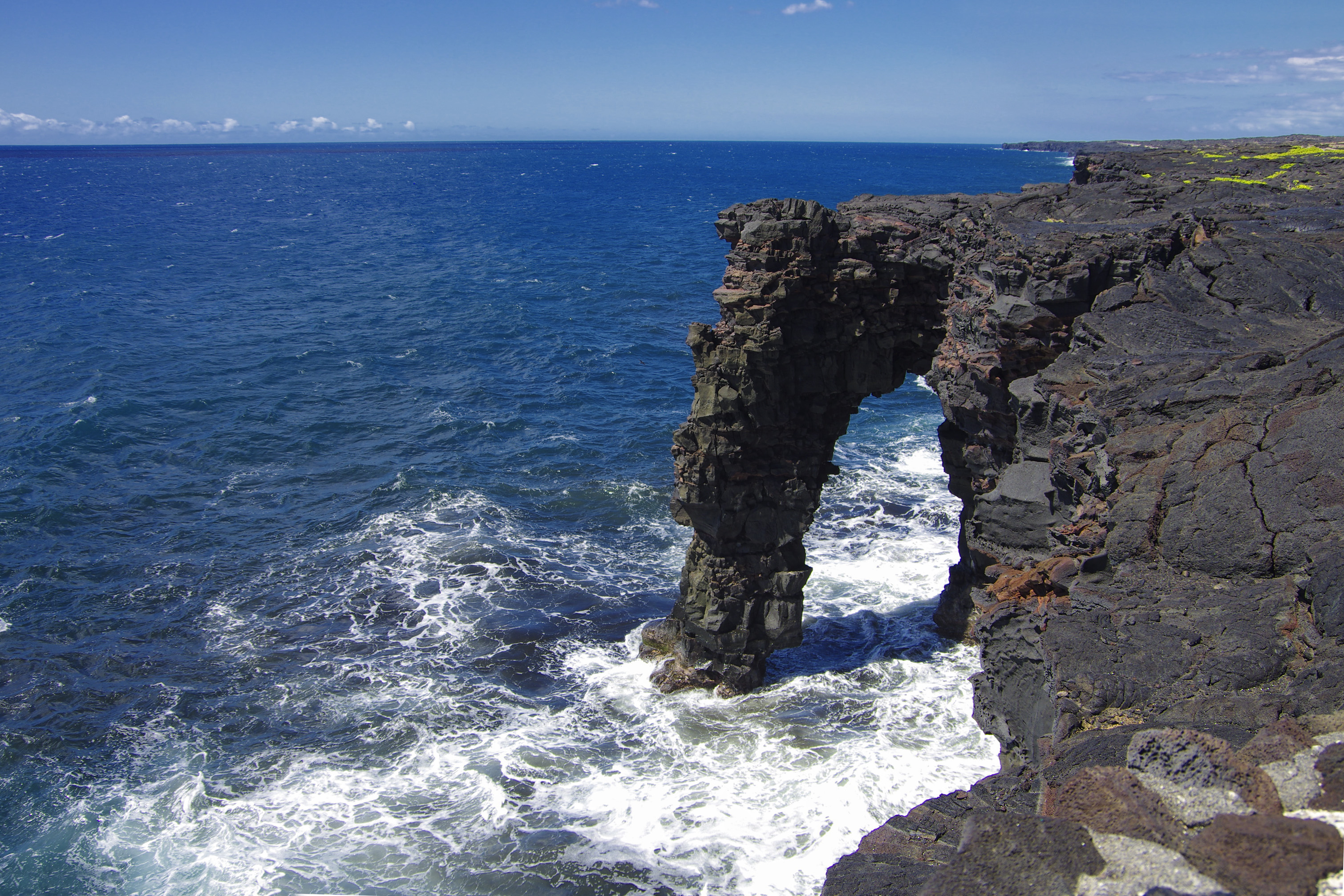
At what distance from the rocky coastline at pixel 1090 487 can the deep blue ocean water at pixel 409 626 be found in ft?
12.5

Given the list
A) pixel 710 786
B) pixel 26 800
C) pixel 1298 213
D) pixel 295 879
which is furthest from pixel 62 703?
pixel 1298 213

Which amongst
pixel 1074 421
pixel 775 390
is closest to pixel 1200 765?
pixel 1074 421

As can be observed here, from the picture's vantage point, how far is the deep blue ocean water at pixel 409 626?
64.9ft

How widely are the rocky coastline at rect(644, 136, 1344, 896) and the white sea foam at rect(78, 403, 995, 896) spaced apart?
2696 mm

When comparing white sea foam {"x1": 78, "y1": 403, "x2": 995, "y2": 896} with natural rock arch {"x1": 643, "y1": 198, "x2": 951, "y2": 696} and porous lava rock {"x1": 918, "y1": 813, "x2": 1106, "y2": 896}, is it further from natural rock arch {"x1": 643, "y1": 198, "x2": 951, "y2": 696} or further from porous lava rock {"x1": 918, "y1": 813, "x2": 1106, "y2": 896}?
porous lava rock {"x1": 918, "y1": 813, "x2": 1106, "y2": 896}

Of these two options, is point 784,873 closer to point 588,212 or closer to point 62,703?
point 62,703

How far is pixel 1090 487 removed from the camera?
1204 cm

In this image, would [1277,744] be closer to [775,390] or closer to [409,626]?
[775,390]

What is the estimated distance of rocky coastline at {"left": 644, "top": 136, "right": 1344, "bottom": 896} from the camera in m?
7.30

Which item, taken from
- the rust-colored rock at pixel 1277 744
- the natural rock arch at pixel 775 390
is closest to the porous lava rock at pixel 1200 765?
the rust-colored rock at pixel 1277 744

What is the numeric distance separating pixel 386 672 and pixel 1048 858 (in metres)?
23.3

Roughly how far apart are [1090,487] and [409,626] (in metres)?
23.4

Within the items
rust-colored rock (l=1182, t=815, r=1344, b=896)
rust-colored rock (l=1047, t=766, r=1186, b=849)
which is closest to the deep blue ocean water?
rust-colored rock (l=1047, t=766, r=1186, b=849)

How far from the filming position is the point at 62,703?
994 inches
